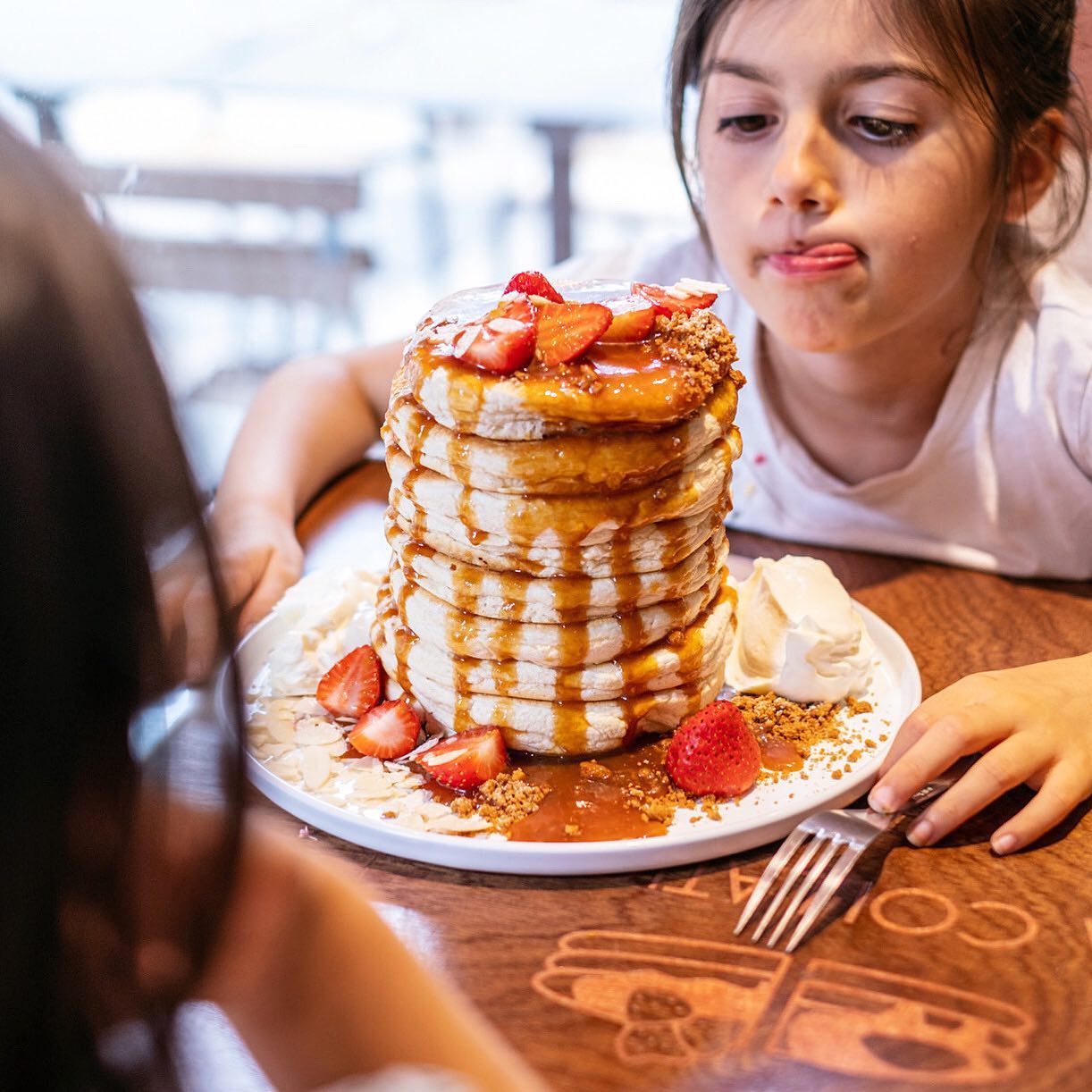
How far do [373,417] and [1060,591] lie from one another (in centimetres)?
100

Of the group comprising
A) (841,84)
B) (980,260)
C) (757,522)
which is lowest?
(757,522)

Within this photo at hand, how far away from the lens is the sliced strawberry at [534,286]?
42.2 inches

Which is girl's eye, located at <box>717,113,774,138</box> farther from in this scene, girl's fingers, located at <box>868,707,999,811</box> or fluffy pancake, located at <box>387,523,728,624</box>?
girl's fingers, located at <box>868,707,999,811</box>

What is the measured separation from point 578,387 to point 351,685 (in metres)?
0.39

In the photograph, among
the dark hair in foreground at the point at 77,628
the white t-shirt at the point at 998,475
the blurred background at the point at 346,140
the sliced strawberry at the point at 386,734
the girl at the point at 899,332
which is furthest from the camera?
the blurred background at the point at 346,140

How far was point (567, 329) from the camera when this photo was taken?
98 cm

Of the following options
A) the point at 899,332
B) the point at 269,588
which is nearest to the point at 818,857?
the point at 269,588

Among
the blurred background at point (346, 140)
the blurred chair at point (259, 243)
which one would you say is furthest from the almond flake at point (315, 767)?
the blurred chair at point (259, 243)

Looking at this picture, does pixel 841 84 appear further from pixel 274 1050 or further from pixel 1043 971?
pixel 274 1050

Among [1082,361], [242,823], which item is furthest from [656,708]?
[1082,361]

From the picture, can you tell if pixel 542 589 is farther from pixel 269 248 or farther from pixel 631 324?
pixel 269 248

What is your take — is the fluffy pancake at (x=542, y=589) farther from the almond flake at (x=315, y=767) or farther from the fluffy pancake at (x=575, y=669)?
the almond flake at (x=315, y=767)

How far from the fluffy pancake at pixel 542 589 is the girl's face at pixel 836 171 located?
0.50 metres

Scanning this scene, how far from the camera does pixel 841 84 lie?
133 cm
